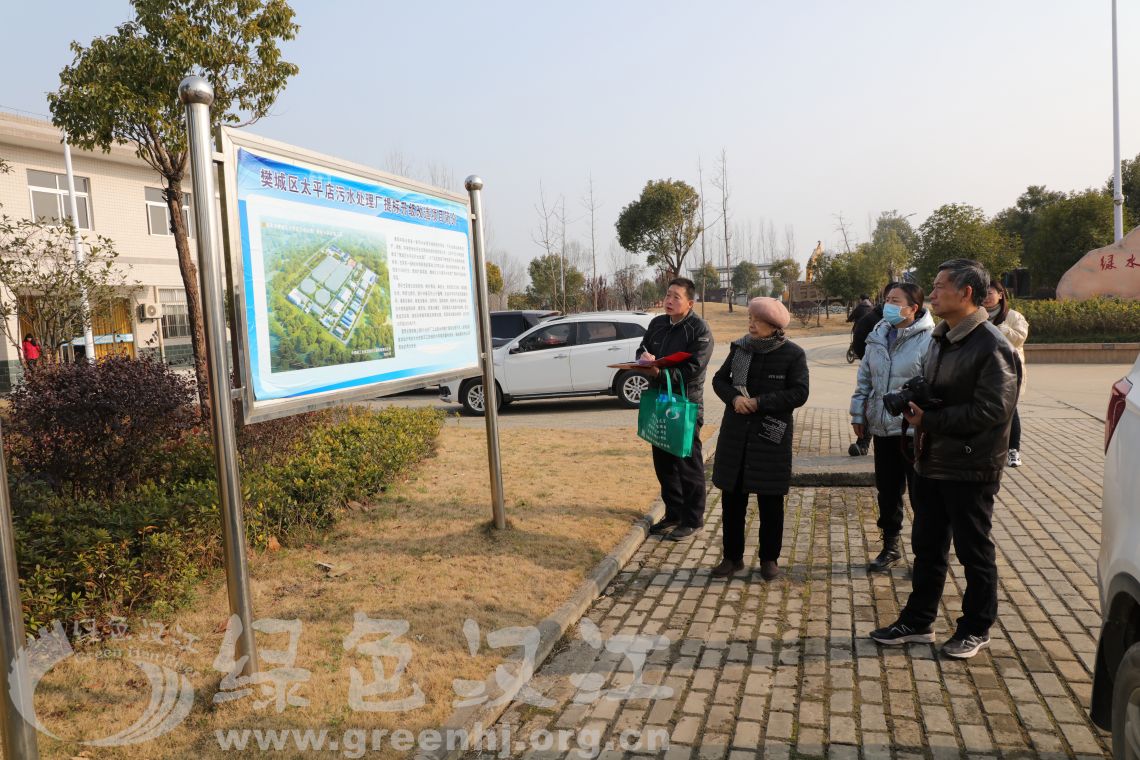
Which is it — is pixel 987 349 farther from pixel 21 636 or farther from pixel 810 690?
pixel 21 636

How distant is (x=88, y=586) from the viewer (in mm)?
3578

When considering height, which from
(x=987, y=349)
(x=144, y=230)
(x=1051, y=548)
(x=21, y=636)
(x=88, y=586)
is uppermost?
(x=144, y=230)

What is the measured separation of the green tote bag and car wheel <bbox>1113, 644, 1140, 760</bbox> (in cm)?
291

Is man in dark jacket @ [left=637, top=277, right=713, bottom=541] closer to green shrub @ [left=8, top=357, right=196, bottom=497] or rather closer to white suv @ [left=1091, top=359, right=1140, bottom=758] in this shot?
white suv @ [left=1091, top=359, right=1140, bottom=758]

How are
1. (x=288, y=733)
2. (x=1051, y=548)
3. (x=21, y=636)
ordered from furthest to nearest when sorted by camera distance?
(x=1051, y=548)
(x=288, y=733)
(x=21, y=636)

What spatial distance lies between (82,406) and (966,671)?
5.27 metres

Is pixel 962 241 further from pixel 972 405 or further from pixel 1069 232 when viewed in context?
pixel 972 405

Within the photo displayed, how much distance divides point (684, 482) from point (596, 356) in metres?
7.51

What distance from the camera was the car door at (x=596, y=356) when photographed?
13.1 metres

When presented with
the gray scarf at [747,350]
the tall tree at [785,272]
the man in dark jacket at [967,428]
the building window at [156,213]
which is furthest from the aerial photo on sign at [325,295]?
the tall tree at [785,272]

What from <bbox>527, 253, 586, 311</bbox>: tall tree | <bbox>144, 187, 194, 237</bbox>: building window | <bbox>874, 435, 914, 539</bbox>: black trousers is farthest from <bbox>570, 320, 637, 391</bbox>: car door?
<bbox>527, 253, 586, 311</bbox>: tall tree

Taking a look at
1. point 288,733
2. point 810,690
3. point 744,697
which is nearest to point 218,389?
point 288,733

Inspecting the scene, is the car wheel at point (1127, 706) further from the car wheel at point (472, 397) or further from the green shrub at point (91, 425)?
the car wheel at point (472, 397)

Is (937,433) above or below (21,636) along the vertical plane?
above
